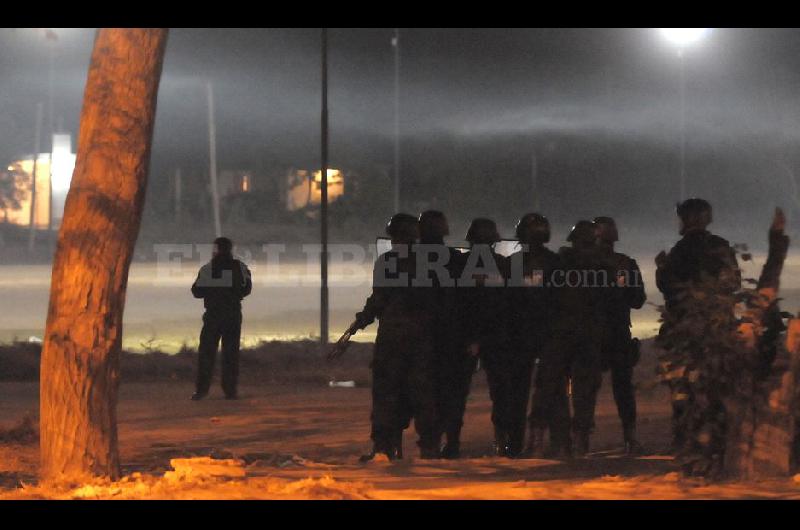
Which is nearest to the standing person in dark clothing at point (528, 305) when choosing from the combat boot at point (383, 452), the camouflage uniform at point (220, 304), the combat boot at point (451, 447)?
the combat boot at point (451, 447)

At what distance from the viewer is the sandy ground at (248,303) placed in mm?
25562

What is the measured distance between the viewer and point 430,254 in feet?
32.4

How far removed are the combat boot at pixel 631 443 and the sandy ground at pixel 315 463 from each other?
162mm

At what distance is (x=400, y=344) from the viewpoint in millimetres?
9875

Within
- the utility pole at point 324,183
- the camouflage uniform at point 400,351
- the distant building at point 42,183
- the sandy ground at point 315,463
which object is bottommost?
the sandy ground at point 315,463

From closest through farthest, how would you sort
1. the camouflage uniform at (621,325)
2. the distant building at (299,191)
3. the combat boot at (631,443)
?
the camouflage uniform at (621,325), the combat boot at (631,443), the distant building at (299,191)

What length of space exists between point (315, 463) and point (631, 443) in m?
2.49

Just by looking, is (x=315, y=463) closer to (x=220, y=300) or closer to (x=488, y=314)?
(x=488, y=314)

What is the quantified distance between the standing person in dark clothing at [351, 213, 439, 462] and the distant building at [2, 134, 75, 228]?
67282 millimetres

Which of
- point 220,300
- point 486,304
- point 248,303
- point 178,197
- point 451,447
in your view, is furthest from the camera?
point 178,197

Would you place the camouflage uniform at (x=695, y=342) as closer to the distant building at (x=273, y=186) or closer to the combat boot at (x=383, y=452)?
the combat boot at (x=383, y=452)

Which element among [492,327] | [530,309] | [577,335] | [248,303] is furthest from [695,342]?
[248,303]

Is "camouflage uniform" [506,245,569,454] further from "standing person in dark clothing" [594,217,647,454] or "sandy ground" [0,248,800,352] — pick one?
"sandy ground" [0,248,800,352]

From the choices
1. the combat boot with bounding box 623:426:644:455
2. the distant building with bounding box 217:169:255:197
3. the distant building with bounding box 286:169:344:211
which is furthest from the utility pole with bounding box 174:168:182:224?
the combat boot with bounding box 623:426:644:455
